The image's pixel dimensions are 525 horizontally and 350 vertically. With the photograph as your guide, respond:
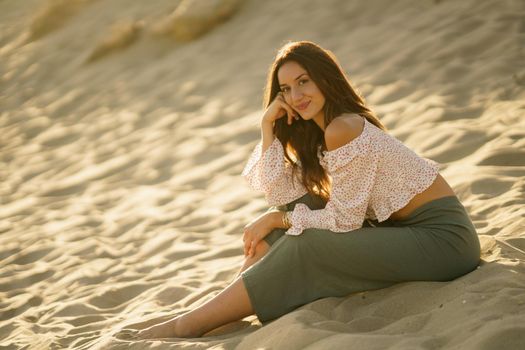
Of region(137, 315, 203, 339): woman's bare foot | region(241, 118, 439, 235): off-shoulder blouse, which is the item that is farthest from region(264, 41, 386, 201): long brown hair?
region(137, 315, 203, 339): woman's bare foot

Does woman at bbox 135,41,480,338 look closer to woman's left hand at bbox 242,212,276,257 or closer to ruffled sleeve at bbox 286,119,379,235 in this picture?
ruffled sleeve at bbox 286,119,379,235

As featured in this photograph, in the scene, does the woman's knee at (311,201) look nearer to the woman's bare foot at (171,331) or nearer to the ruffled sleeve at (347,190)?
the ruffled sleeve at (347,190)

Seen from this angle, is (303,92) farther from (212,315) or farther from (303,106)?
(212,315)

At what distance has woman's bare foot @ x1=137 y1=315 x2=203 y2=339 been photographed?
338 centimetres

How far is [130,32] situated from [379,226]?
8.02m

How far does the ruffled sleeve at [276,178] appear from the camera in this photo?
3748mm

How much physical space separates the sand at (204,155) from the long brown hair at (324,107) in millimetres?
711

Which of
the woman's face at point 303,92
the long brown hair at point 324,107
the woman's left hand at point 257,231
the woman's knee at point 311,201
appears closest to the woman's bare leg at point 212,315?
the woman's left hand at point 257,231

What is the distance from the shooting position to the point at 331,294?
3.30m

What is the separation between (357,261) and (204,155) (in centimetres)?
394

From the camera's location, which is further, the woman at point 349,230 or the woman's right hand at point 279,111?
the woman's right hand at point 279,111

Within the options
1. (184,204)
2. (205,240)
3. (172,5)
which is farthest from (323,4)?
(205,240)

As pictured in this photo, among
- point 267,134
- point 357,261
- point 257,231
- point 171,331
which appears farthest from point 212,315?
point 267,134

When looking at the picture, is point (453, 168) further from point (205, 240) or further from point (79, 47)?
point (79, 47)
